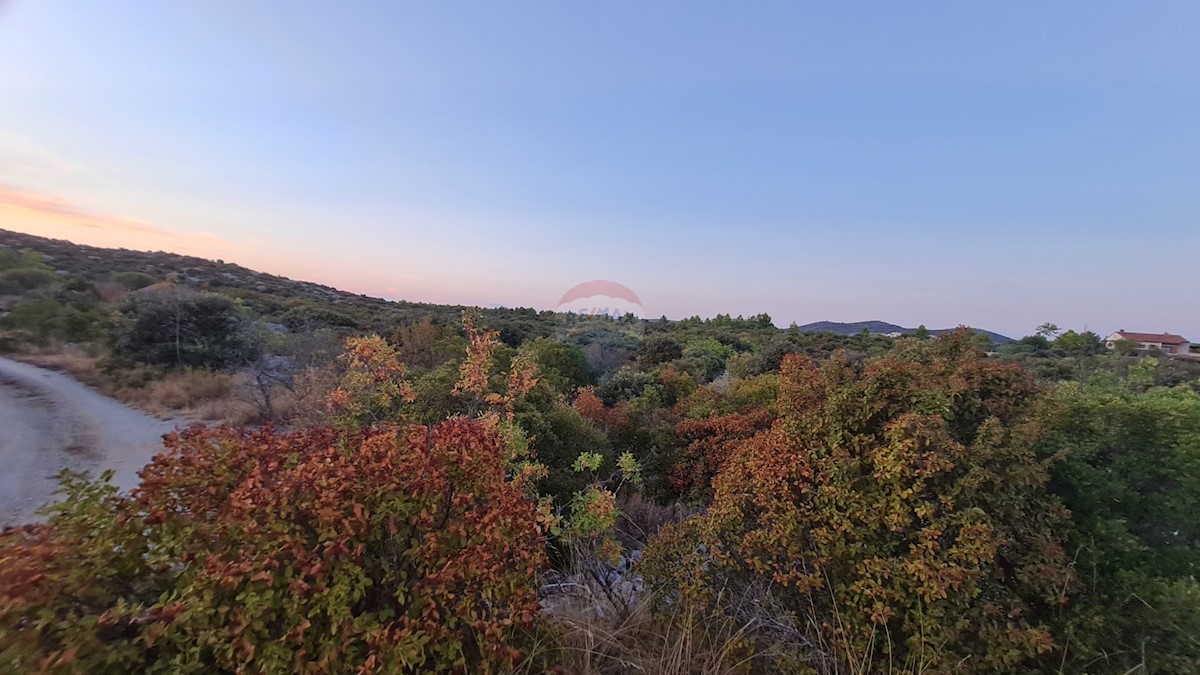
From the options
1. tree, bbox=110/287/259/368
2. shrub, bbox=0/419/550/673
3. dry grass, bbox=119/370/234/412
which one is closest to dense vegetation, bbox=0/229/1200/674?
shrub, bbox=0/419/550/673

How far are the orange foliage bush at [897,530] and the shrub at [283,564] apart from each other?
1.61 metres

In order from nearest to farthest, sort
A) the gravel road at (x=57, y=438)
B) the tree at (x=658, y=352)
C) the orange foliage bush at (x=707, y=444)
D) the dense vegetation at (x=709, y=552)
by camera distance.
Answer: the dense vegetation at (x=709, y=552) < the gravel road at (x=57, y=438) < the orange foliage bush at (x=707, y=444) < the tree at (x=658, y=352)

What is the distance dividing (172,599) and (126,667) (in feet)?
0.69

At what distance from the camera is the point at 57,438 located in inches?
328

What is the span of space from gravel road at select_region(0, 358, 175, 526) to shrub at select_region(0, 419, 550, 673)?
496 cm

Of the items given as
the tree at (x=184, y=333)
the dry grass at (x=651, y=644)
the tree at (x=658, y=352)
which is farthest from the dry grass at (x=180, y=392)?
the tree at (x=658, y=352)

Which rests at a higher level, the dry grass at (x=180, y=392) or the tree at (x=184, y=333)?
the tree at (x=184, y=333)

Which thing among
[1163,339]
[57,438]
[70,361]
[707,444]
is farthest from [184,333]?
[1163,339]

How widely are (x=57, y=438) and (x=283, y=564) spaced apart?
9.89 m

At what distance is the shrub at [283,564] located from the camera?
1712 millimetres

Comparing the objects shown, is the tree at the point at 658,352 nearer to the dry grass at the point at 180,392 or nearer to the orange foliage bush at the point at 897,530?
the dry grass at the point at 180,392

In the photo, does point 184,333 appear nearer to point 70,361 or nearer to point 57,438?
point 70,361

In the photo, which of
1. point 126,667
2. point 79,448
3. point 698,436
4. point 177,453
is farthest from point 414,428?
point 79,448

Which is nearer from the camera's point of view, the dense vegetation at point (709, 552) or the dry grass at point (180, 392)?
the dense vegetation at point (709, 552)
